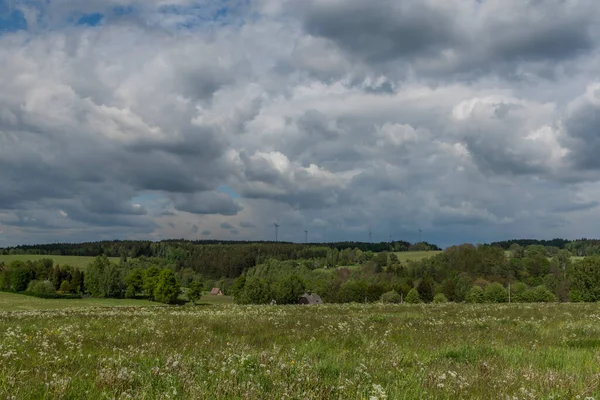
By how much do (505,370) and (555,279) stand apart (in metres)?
145

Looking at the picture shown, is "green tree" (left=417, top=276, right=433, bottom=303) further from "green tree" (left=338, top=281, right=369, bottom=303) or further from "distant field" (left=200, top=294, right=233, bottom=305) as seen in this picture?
"distant field" (left=200, top=294, right=233, bottom=305)

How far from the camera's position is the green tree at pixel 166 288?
4828 inches

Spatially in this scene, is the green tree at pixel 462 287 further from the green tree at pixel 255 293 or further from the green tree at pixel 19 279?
the green tree at pixel 19 279

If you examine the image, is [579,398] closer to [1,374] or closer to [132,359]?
[132,359]

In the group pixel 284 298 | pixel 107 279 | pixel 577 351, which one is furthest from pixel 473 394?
pixel 107 279

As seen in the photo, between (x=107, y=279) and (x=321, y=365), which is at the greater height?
(x=321, y=365)

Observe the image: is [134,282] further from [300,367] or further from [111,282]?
[300,367]

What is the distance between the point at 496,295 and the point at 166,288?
3384 inches

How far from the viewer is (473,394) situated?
6.58 m

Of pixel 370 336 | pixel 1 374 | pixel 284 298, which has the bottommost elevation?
pixel 284 298

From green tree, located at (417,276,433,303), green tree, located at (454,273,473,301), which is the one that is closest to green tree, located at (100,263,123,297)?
green tree, located at (417,276,433,303)

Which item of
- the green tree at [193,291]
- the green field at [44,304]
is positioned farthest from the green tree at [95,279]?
the green field at [44,304]

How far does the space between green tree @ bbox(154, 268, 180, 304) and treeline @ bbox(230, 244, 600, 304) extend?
1907 centimetres

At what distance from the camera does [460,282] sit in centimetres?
13550
